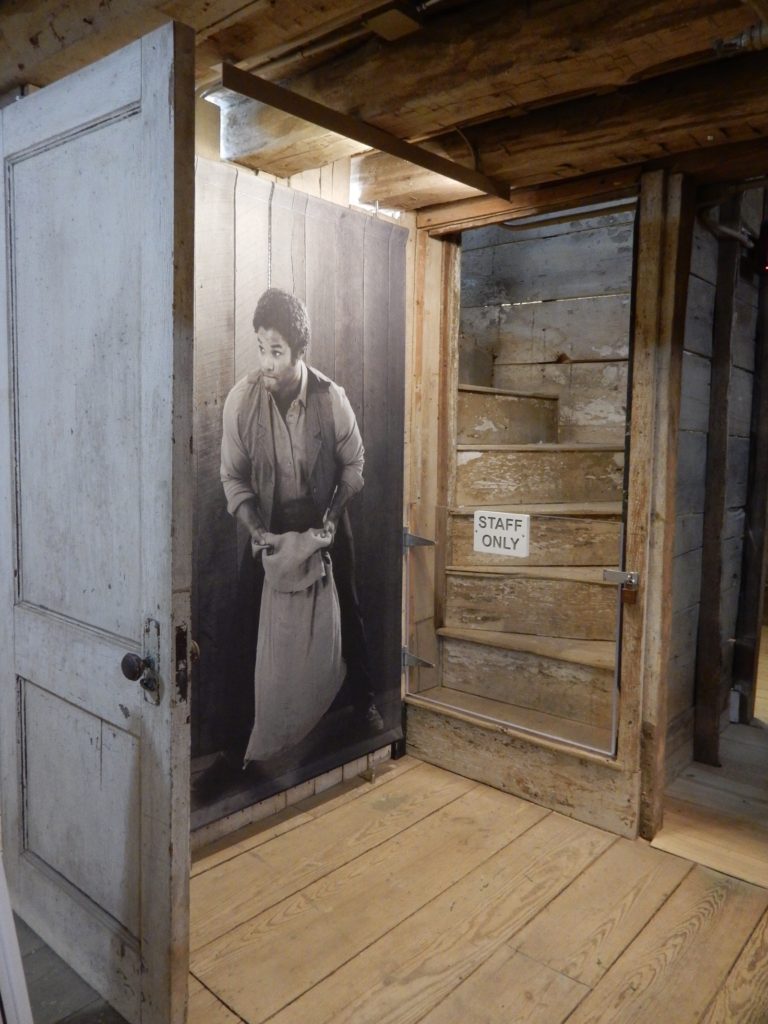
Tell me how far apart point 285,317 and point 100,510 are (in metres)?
0.98

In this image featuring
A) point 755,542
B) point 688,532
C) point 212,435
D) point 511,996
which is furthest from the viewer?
point 755,542

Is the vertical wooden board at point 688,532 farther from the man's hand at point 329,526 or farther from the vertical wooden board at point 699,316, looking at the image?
the man's hand at point 329,526

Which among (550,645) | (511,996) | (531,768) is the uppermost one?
(550,645)

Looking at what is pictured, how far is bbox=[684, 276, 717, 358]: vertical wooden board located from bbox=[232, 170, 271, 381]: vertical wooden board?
56.5 inches

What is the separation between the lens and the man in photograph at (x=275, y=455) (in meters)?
2.29

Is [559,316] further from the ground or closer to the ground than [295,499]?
further from the ground

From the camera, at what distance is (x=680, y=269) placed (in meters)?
2.36

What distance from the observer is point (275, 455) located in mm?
2361

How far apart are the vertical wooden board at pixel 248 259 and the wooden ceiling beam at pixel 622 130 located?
499 mm

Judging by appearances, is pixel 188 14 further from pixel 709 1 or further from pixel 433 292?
pixel 433 292

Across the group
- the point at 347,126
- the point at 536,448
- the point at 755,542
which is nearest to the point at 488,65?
the point at 347,126

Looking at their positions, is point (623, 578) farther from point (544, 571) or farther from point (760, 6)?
point (760, 6)

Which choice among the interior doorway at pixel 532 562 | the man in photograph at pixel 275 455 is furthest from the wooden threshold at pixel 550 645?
the man in photograph at pixel 275 455

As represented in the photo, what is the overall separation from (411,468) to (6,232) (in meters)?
1.57
